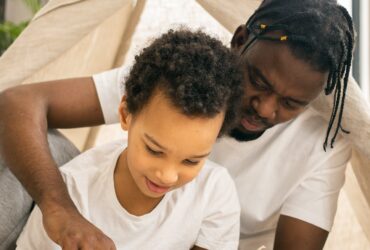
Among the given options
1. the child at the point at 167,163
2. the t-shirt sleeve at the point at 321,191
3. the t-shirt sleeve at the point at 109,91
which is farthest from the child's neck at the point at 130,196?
the t-shirt sleeve at the point at 321,191

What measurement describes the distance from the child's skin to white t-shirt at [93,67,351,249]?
1.10 ft

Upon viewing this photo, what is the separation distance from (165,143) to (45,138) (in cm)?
33

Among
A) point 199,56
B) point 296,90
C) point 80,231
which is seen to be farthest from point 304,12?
point 80,231

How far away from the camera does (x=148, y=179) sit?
2.89 ft

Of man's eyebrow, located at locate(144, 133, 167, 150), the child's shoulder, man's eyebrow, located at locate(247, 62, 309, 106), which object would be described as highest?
man's eyebrow, located at locate(247, 62, 309, 106)

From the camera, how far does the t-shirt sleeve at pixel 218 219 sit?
3.35ft

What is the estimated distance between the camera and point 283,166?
4.04 feet

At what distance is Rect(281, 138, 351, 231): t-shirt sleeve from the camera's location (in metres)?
1.19

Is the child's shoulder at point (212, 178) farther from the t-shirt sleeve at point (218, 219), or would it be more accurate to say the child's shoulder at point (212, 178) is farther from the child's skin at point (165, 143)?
the child's skin at point (165, 143)

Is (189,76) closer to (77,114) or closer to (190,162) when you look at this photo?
(190,162)

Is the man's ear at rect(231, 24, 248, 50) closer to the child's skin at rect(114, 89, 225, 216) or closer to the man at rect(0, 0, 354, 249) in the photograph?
the man at rect(0, 0, 354, 249)

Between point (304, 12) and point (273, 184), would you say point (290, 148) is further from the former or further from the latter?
point (304, 12)

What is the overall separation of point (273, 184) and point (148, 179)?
0.42 meters

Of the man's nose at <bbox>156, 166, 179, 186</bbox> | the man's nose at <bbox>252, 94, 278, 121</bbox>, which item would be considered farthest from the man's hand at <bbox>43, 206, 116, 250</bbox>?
the man's nose at <bbox>252, 94, 278, 121</bbox>
